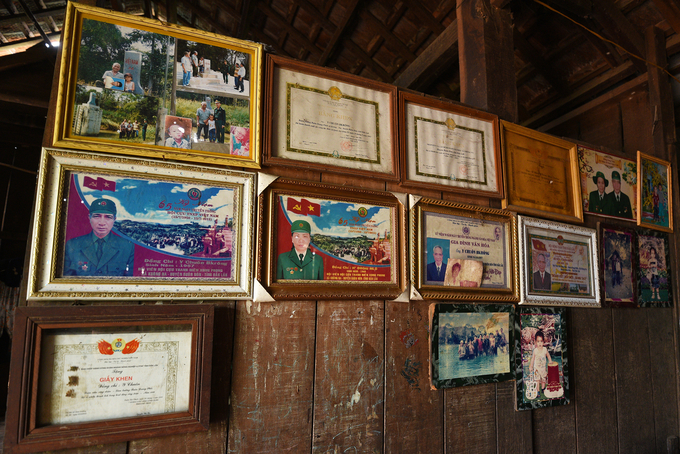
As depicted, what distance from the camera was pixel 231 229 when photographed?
1176 mm

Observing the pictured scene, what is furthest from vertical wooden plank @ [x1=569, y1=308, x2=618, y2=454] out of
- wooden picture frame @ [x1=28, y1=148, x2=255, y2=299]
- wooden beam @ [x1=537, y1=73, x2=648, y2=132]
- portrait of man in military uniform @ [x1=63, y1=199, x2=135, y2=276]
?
portrait of man in military uniform @ [x1=63, y1=199, x2=135, y2=276]

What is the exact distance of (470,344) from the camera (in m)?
1.50

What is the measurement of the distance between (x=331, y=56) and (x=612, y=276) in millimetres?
3028

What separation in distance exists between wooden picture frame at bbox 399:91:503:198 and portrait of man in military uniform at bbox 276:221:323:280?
1.54 feet

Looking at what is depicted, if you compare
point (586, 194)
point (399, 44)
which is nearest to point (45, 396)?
point (586, 194)

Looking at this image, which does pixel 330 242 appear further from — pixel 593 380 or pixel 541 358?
pixel 593 380

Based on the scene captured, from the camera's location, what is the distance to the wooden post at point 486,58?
5.86 feet

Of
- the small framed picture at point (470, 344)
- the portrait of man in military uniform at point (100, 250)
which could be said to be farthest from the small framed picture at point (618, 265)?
the portrait of man in military uniform at point (100, 250)

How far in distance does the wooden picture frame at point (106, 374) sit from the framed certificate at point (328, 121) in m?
0.62

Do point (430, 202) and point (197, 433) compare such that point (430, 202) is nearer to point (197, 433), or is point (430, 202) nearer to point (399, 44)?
point (197, 433)

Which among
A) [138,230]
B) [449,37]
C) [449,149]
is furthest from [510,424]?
[449,37]

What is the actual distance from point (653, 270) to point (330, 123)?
2121 mm

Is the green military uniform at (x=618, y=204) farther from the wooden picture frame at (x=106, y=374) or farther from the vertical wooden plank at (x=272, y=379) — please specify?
the wooden picture frame at (x=106, y=374)

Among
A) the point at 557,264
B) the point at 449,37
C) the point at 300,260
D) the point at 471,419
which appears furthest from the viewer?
the point at 449,37
